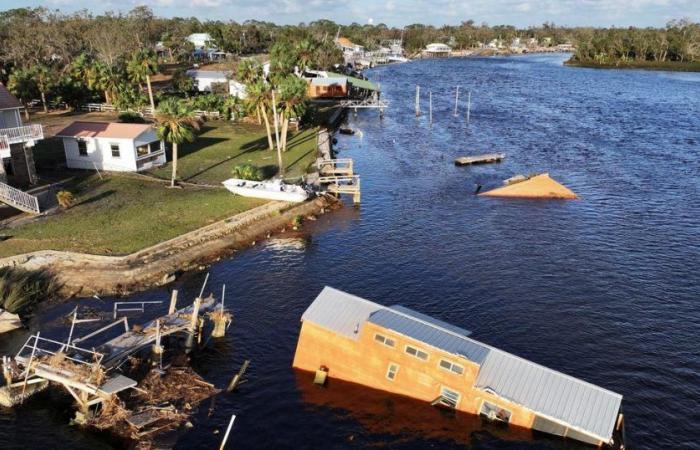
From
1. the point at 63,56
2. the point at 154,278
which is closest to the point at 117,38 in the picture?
the point at 63,56

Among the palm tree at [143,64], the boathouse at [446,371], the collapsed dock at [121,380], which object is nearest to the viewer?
the boathouse at [446,371]

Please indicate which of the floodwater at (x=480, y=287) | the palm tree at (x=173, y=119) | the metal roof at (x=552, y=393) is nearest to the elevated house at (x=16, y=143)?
the palm tree at (x=173, y=119)

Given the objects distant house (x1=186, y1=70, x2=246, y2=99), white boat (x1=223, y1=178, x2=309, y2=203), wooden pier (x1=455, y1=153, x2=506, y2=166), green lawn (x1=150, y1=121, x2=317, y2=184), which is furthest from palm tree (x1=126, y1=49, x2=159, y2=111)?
wooden pier (x1=455, y1=153, x2=506, y2=166)

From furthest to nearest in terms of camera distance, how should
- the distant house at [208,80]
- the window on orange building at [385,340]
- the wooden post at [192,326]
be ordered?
the distant house at [208,80] < the wooden post at [192,326] < the window on orange building at [385,340]

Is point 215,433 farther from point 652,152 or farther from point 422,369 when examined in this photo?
point 652,152

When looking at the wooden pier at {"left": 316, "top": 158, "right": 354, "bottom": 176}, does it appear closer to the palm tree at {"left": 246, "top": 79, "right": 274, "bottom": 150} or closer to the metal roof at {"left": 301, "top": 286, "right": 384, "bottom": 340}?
the palm tree at {"left": 246, "top": 79, "right": 274, "bottom": 150}

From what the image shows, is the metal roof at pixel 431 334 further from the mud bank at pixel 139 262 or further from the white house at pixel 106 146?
the white house at pixel 106 146
